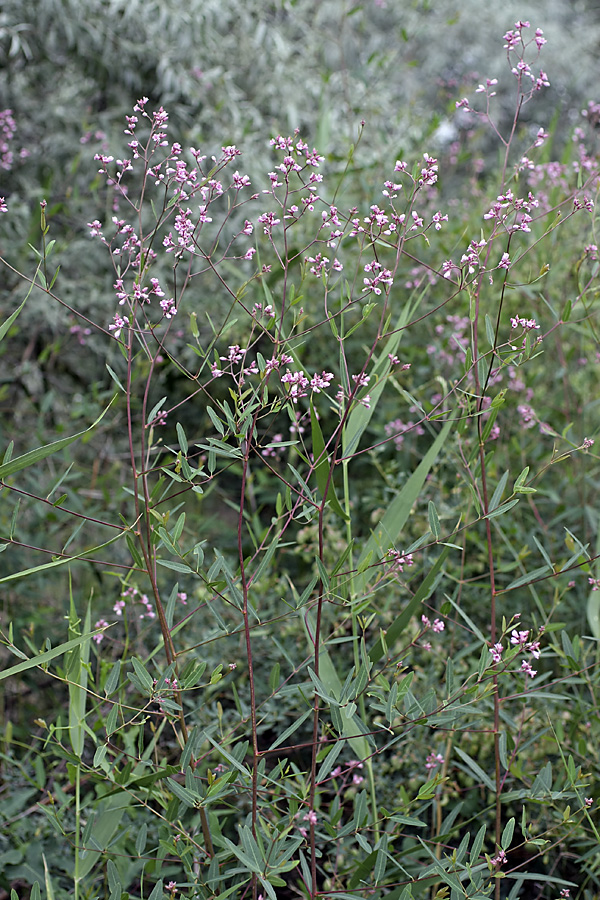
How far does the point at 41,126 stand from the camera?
3.61 meters

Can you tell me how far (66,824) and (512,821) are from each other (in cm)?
114

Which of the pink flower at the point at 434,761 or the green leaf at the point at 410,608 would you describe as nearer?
the green leaf at the point at 410,608

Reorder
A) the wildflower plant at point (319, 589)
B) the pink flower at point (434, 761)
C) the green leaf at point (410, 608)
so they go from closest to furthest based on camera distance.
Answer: the wildflower plant at point (319, 589) < the green leaf at point (410, 608) < the pink flower at point (434, 761)

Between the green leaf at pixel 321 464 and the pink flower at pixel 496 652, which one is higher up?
the green leaf at pixel 321 464

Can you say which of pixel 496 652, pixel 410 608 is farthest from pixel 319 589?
pixel 496 652

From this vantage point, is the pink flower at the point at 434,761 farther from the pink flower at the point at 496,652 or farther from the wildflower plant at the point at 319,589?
the pink flower at the point at 496,652

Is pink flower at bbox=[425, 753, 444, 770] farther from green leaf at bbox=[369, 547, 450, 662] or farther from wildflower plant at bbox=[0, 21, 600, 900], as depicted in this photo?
green leaf at bbox=[369, 547, 450, 662]

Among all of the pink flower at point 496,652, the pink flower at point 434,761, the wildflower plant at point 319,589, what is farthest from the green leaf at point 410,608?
the pink flower at point 434,761

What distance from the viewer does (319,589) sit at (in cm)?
132

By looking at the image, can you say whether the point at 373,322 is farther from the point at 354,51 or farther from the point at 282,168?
the point at 354,51

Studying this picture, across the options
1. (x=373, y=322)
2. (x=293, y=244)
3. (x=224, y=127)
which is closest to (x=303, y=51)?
(x=224, y=127)

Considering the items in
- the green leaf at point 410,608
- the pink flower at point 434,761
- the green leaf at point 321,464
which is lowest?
the pink flower at point 434,761

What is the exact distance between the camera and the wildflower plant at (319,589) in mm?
Answer: 1022

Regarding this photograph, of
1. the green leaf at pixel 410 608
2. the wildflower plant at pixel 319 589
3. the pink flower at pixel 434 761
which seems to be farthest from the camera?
the pink flower at pixel 434 761
